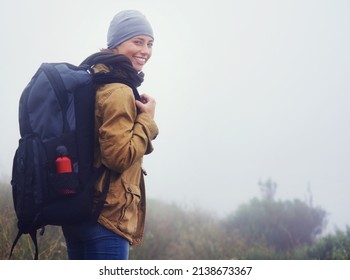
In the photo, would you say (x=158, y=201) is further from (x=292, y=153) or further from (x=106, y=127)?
(x=292, y=153)

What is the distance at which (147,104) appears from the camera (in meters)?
2.05

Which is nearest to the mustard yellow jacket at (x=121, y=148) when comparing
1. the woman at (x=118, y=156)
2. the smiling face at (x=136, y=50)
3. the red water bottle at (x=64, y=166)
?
the woman at (x=118, y=156)

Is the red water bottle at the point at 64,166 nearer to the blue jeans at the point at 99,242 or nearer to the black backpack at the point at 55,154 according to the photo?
the black backpack at the point at 55,154

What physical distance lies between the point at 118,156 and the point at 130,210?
0.85 ft

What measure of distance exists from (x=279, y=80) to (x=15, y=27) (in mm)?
116595

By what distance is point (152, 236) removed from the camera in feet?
23.0

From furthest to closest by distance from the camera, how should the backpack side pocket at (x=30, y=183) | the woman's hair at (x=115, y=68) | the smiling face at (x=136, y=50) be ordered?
the smiling face at (x=136, y=50) → the woman's hair at (x=115, y=68) → the backpack side pocket at (x=30, y=183)

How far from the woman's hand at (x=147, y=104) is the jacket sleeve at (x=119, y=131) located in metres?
0.08

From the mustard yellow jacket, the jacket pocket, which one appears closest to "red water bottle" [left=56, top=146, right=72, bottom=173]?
the mustard yellow jacket

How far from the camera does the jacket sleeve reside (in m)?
1.83

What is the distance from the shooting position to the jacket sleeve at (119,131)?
6.01 feet

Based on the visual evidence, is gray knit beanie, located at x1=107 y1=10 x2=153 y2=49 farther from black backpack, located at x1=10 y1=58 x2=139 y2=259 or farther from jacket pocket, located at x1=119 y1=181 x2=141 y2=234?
jacket pocket, located at x1=119 y1=181 x2=141 y2=234

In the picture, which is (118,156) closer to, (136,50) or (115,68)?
(115,68)
